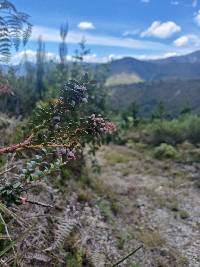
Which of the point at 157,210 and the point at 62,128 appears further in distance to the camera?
the point at 157,210

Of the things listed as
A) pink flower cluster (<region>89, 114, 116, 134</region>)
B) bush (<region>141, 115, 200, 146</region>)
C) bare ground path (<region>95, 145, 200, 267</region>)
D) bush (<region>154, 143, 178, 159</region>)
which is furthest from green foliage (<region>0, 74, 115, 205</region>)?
bush (<region>141, 115, 200, 146</region>)

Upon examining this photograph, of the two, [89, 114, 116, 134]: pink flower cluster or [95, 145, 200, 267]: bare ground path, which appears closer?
[89, 114, 116, 134]: pink flower cluster

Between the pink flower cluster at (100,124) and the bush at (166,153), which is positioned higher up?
the pink flower cluster at (100,124)

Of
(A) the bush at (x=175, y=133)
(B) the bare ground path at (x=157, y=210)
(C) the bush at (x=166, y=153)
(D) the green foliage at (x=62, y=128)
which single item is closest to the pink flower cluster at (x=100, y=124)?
(D) the green foliage at (x=62, y=128)

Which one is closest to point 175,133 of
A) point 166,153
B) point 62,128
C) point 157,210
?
point 166,153

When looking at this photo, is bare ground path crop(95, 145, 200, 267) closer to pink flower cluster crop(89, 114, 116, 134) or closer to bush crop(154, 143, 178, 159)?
bush crop(154, 143, 178, 159)

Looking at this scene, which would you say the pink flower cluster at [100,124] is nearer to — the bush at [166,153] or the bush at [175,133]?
the bush at [166,153]

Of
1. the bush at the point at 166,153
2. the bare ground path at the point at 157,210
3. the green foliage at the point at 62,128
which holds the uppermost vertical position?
the green foliage at the point at 62,128

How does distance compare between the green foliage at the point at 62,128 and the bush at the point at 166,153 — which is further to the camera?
the bush at the point at 166,153

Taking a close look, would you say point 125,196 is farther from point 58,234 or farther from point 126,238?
point 58,234

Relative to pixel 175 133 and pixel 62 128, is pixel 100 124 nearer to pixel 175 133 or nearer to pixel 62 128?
pixel 62 128

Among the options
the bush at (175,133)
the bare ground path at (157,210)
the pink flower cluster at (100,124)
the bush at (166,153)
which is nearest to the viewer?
the pink flower cluster at (100,124)

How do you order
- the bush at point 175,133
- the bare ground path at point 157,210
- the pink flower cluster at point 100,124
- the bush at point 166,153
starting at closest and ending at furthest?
the pink flower cluster at point 100,124
the bare ground path at point 157,210
the bush at point 166,153
the bush at point 175,133

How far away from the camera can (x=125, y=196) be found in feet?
36.2
